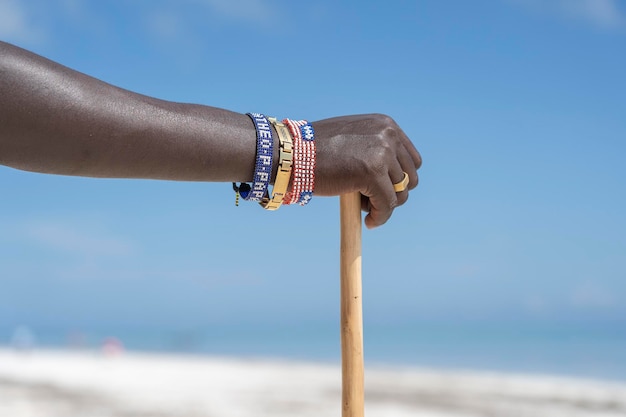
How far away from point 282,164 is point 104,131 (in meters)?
0.50

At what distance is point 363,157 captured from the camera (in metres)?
2.20

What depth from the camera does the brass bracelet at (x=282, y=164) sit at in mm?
2100

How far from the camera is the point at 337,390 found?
416 inches

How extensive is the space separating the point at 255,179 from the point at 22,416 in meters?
6.74

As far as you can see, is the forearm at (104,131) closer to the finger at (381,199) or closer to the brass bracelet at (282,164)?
the brass bracelet at (282,164)

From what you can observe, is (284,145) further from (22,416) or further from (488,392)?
(488,392)

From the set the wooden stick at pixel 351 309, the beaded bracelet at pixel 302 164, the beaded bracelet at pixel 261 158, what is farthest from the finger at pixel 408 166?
the beaded bracelet at pixel 261 158

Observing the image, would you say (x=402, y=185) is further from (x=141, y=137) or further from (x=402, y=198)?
(x=141, y=137)

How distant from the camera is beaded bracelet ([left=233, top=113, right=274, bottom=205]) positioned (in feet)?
6.77

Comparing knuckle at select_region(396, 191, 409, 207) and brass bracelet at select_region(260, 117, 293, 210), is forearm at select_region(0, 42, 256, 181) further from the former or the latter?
knuckle at select_region(396, 191, 409, 207)

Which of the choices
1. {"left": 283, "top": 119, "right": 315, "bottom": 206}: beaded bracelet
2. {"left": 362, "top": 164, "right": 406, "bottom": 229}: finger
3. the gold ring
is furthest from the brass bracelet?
the gold ring

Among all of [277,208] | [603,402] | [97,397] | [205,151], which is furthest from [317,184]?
[603,402]

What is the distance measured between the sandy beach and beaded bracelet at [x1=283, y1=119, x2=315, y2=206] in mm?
6384

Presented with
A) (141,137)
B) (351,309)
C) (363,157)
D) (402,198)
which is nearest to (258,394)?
(351,309)
